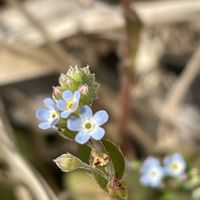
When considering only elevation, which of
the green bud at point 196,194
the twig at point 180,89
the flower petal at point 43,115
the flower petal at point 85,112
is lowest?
the flower petal at point 85,112

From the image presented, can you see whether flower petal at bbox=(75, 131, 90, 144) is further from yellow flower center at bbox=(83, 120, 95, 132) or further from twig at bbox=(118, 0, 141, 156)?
twig at bbox=(118, 0, 141, 156)

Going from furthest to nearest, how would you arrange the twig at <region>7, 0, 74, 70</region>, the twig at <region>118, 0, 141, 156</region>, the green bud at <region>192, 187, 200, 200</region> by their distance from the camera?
the twig at <region>7, 0, 74, 70</region> < the twig at <region>118, 0, 141, 156</region> < the green bud at <region>192, 187, 200, 200</region>

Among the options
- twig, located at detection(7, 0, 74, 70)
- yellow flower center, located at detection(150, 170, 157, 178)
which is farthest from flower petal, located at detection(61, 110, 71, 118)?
twig, located at detection(7, 0, 74, 70)

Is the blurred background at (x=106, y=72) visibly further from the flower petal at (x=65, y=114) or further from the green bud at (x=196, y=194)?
the flower petal at (x=65, y=114)

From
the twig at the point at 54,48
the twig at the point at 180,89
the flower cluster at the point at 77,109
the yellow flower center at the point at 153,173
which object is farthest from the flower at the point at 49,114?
the twig at the point at 180,89

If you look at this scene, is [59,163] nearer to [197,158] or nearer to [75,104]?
[75,104]

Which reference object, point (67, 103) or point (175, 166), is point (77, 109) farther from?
point (175, 166)

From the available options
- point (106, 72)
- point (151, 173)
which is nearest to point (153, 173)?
point (151, 173)

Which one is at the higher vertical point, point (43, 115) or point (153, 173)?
point (153, 173)
